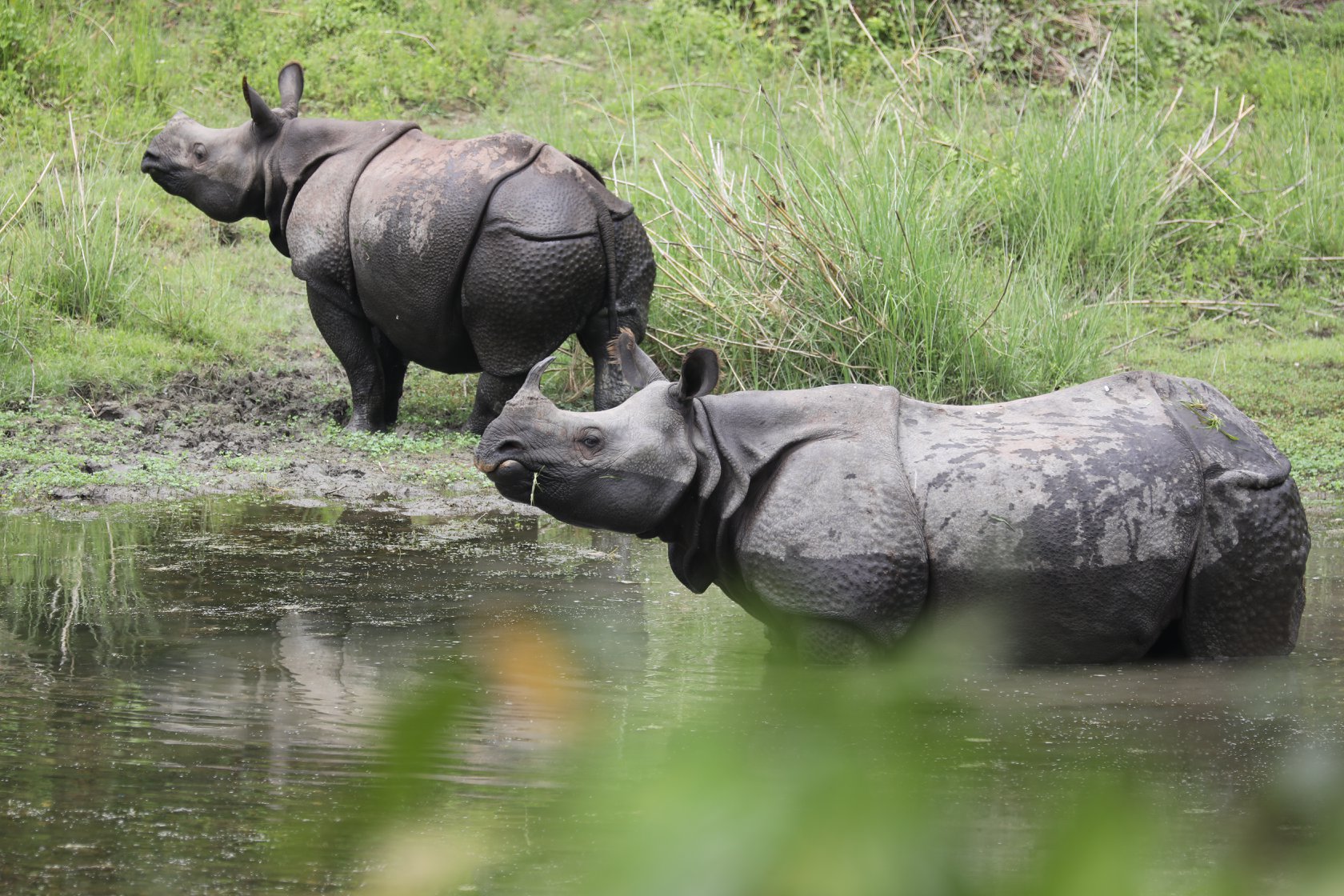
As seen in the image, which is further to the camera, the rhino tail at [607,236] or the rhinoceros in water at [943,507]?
the rhino tail at [607,236]

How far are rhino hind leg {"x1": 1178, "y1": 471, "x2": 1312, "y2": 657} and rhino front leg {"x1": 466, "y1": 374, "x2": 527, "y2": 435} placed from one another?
4262mm

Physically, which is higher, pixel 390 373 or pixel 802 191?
pixel 802 191

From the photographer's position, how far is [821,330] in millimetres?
8328

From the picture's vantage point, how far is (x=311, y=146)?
28.1ft

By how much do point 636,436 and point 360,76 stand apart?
9654mm

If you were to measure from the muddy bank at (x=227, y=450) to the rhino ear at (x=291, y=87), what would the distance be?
164 cm

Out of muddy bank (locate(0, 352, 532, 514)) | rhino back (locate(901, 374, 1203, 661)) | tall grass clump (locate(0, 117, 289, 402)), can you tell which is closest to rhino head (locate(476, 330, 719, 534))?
rhino back (locate(901, 374, 1203, 661))

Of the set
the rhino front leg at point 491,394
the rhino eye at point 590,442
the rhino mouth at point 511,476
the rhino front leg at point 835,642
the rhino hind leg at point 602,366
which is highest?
the rhino eye at point 590,442

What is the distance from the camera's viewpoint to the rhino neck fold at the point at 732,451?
4.74m

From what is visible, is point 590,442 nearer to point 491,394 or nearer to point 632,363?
point 632,363

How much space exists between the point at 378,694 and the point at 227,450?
4.17 metres

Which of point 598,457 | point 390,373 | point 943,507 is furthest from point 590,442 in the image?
point 390,373

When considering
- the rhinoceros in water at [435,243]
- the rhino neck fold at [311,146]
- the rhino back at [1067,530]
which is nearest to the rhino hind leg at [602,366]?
the rhinoceros in water at [435,243]

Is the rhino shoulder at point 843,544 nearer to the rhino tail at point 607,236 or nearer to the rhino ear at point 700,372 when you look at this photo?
the rhino ear at point 700,372
